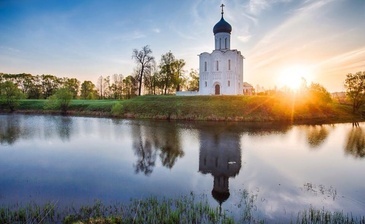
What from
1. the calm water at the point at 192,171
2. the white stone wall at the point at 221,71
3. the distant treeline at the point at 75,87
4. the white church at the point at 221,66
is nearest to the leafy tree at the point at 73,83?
the distant treeline at the point at 75,87

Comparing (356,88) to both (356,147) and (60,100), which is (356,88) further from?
(60,100)

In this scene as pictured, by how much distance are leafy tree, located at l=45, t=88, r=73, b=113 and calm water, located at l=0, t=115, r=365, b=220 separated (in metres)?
29.4

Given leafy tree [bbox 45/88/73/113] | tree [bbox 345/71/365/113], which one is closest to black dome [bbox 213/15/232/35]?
tree [bbox 345/71/365/113]

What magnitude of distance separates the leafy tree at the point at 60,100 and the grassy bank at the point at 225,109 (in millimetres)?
2336

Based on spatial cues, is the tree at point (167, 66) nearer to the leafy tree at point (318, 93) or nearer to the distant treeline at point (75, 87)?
the distant treeline at point (75, 87)

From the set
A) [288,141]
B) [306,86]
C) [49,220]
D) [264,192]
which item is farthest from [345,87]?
[49,220]

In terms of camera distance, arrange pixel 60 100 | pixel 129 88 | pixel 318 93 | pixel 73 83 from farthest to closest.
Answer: pixel 73 83 < pixel 129 88 < pixel 60 100 < pixel 318 93

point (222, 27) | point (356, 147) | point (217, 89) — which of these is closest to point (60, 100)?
point (217, 89)

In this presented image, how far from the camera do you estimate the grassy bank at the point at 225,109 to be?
1442 inches

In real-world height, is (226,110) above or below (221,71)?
below

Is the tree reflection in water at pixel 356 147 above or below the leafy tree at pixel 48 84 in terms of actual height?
below

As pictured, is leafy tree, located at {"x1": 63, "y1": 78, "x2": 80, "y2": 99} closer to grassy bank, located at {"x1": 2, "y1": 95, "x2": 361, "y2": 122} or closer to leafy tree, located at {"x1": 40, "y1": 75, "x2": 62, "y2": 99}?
leafy tree, located at {"x1": 40, "y1": 75, "x2": 62, "y2": 99}

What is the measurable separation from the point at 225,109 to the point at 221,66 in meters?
12.1

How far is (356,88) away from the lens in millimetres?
48469
